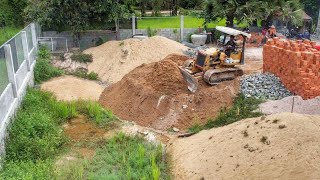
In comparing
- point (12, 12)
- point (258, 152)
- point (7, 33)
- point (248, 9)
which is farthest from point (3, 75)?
point (12, 12)

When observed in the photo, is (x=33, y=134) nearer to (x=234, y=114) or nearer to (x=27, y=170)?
(x=27, y=170)

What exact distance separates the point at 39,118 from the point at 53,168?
6.35 feet

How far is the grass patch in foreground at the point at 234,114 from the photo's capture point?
371 inches

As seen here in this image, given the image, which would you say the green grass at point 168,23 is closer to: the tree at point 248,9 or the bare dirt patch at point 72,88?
the tree at point 248,9

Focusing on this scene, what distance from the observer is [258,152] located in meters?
6.50

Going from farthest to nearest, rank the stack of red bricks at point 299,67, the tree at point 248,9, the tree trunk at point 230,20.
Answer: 1. the tree trunk at point 230,20
2. the tree at point 248,9
3. the stack of red bricks at point 299,67

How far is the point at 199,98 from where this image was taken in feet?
35.8

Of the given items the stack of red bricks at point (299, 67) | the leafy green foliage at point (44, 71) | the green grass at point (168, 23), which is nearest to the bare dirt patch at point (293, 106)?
the stack of red bricks at point (299, 67)

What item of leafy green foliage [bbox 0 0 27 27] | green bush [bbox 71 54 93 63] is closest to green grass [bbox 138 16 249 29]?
green bush [bbox 71 54 93 63]

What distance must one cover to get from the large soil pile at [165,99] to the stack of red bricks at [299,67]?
1558 millimetres

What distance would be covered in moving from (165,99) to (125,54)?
601 centimetres

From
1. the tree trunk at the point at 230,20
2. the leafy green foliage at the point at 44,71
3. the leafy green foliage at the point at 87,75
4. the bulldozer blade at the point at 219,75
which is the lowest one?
the leafy green foliage at the point at 87,75

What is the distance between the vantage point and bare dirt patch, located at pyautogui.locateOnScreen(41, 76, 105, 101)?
487 inches

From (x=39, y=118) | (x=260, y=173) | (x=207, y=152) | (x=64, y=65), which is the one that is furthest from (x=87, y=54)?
(x=260, y=173)
